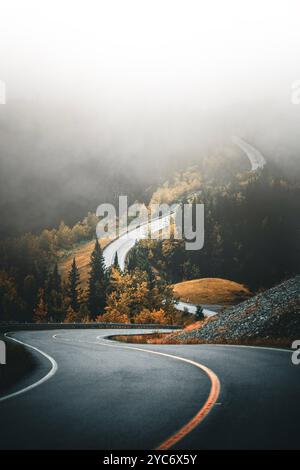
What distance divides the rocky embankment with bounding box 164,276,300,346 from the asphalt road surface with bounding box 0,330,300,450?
955cm

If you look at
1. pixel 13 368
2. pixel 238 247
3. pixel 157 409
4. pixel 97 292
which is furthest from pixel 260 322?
pixel 238 247

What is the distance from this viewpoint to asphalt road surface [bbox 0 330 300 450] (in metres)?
5.85

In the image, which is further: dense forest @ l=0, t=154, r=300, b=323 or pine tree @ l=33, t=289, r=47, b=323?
pine tree @ l=33, t=289, r=47, b=323

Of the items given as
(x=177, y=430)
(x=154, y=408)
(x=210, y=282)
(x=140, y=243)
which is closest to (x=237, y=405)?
(x=154, y=408)

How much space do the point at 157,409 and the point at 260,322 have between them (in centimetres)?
1797

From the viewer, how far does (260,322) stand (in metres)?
24.5

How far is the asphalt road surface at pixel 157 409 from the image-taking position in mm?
5848

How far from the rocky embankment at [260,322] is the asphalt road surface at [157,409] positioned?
955 centimetres

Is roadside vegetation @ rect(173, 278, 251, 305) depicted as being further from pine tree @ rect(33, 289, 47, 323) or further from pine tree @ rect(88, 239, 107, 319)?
pine tree @ rect(33, 289, 47, 323)

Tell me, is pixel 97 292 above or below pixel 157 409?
Answer: below

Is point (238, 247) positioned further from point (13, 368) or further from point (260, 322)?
point (13, 368)

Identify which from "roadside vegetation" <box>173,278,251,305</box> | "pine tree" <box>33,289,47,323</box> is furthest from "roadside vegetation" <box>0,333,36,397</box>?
"pine tree" <box>33,289,47,323</box>

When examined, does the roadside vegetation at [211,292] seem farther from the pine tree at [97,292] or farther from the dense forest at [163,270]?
the pine tree at [97,292]

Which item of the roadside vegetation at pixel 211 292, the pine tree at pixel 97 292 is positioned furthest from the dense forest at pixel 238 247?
the pine tree at pixel 97 292
